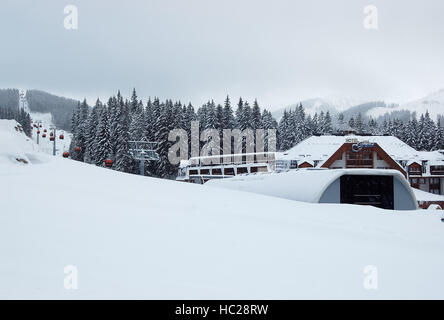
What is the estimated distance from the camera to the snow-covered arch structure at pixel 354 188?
57.3ft

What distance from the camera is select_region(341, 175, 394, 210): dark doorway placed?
61.1ft

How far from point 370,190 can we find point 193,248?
49.8ft

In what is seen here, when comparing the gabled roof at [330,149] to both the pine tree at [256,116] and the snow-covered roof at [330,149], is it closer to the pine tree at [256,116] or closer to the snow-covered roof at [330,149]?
the snow-covered roof at [330,149]

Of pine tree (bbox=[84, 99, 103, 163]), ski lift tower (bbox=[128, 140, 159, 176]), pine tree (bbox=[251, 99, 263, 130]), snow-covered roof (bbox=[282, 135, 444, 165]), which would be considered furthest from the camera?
pine tree (bbox=[251, 99, 263, 130])

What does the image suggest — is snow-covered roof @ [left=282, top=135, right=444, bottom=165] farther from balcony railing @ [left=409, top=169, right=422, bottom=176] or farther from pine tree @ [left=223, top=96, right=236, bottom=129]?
pine tree @ [left=223, top=96, right=236, bottom=129]

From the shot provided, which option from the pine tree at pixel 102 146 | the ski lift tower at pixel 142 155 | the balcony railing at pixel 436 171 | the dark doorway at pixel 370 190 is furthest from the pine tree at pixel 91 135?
the balcony railing at pixel 436 171

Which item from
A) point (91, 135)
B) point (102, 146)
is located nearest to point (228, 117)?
point (102, 146)

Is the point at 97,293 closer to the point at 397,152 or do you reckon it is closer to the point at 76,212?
the point at 76,212

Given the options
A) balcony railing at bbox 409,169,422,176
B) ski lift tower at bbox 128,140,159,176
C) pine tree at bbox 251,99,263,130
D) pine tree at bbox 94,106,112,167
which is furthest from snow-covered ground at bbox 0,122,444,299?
pine tree at bbox 251,99,263,130

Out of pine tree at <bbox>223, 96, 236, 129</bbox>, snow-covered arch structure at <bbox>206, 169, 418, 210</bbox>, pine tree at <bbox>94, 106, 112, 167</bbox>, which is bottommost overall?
snow-covered arch structure at <bbox>206, 169, 418, 210</bbox>

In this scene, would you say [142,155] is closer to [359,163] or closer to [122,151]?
[122,151]

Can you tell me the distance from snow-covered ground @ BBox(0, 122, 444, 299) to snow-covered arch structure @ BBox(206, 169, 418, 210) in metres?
5.38

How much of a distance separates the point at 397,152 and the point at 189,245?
2245 inches
